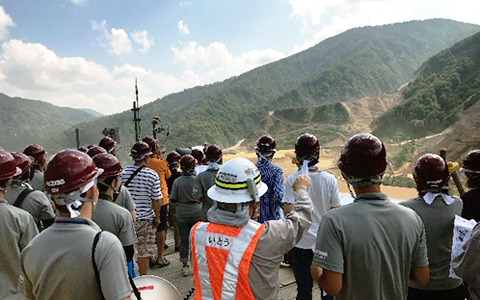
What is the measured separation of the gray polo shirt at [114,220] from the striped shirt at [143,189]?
1.32m

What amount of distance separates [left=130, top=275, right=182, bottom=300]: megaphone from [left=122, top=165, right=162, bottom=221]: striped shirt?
86.7 inches

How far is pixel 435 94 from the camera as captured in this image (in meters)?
44.5

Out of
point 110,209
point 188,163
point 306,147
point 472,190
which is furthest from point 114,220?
point 472,190

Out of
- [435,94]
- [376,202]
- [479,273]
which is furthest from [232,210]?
[435,94]

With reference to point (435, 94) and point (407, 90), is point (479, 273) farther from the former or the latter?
point (407, 90)

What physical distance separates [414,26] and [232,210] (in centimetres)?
17751

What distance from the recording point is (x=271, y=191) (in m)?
4.47

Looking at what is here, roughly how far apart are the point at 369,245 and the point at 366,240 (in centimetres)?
4

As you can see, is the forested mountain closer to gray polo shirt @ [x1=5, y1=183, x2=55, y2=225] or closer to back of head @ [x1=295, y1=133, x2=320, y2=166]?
back of head @ [x1=295, y1=133, x2=320, y2=166]

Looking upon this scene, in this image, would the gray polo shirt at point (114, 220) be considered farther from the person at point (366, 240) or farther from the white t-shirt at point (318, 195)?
the person at point (366, 240)

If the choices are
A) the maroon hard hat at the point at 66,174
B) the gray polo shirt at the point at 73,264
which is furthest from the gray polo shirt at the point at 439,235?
the maroon hard hat at the point at 66,174

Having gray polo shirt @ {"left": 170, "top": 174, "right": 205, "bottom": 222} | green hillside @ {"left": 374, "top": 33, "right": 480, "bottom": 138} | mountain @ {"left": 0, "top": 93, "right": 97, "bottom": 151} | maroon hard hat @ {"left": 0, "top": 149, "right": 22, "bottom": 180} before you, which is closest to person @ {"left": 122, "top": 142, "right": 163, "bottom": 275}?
gray polo shirt @ {"left": 170, "top": 174, "right": 205, "bottom": 222}

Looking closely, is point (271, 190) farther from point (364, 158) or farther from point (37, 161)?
point (37, 161)

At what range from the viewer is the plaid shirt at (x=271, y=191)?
4.44m
